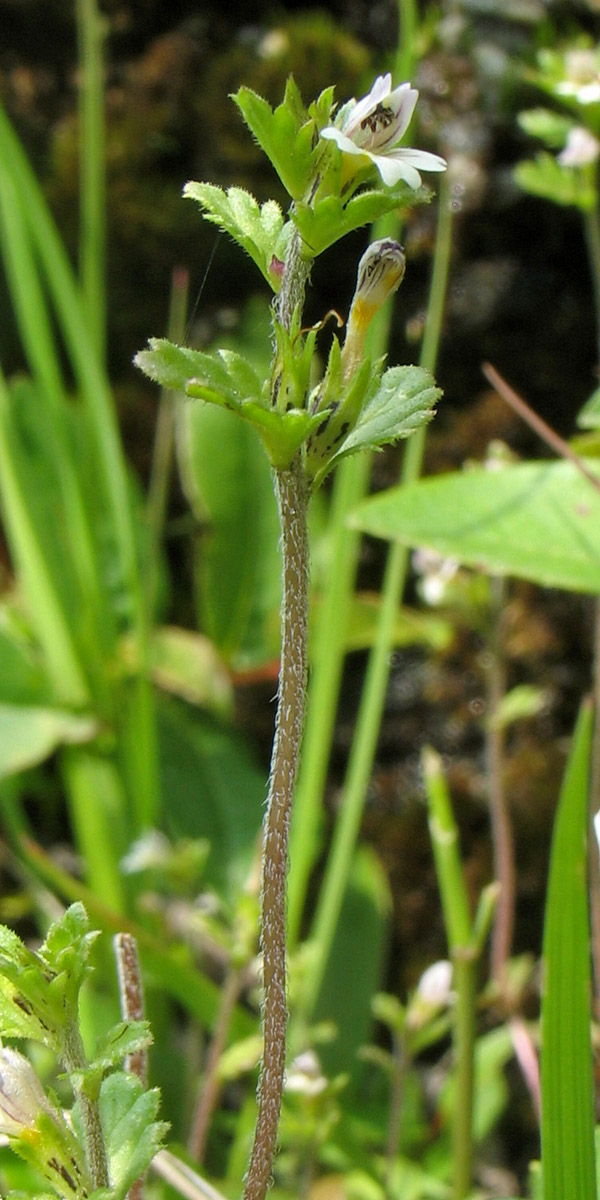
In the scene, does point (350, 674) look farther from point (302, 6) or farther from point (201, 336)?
point (302, 6)

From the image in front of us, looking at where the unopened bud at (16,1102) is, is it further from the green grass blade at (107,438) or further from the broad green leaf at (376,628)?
the broad green leaf at (376,628)

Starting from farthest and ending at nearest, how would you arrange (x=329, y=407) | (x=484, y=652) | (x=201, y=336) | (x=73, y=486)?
(x=201, y=336), (x=484, y=652), (x=73, y=486), (x=329, y=407)

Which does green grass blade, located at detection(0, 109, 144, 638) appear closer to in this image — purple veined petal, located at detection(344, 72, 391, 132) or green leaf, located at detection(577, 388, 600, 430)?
green leaf, located at detection(577, 388, 600, 430)

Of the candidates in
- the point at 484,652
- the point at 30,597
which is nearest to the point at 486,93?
the point at 484,652

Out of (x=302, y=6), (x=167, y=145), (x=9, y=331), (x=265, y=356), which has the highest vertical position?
(x=302, y=6)

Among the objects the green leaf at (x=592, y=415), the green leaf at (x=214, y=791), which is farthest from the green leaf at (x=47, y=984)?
the green leaf at (x=214, y=791)

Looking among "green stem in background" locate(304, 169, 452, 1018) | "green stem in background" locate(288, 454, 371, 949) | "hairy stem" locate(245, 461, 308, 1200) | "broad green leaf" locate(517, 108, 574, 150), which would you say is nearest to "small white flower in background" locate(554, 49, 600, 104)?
"broad green leaf" locate(517, 108, 574, 150)
